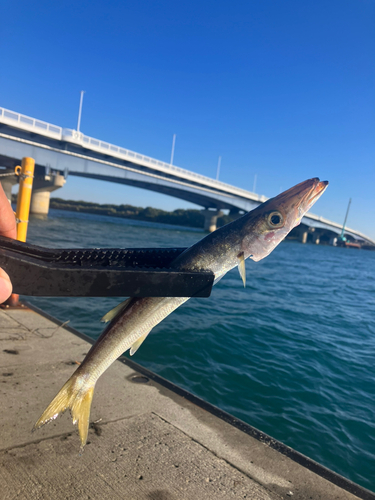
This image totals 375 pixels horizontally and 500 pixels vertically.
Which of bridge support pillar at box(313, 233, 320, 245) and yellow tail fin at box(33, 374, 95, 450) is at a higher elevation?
bridge support pillar at box(313, 233, 320, 245)

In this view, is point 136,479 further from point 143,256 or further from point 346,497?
point 143,256

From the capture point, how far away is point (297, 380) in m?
7.75

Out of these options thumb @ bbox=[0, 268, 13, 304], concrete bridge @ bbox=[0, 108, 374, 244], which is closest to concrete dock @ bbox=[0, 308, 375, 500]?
thumb @ bbox=[0, 268, 13, 304]

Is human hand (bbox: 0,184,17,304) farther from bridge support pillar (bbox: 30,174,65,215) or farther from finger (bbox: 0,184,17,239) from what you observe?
bridge support pillar (bbox: 30,174,65,215)

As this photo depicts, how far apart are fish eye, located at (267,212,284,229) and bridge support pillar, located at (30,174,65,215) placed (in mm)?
47791

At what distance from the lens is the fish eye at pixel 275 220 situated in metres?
2.17

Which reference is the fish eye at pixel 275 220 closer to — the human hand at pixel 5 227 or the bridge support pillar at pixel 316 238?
the human hand at pixel 5 227

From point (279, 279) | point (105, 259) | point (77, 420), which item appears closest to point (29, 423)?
point (77, 420)

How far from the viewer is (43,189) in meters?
50.7

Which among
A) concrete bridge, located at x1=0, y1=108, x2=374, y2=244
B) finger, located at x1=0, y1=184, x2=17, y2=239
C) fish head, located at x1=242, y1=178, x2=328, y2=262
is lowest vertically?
finger, located at x1=0, y1=184, x2=17, y2=239

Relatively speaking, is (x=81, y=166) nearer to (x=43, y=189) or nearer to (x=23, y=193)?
(x=43, y=189)

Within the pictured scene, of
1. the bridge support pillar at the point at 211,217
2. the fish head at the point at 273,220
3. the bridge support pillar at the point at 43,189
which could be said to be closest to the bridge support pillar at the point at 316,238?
the bridge support pillar at the point at 211,217

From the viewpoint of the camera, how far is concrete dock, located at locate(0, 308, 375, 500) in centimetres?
282

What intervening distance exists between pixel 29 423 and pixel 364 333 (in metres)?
12.6
